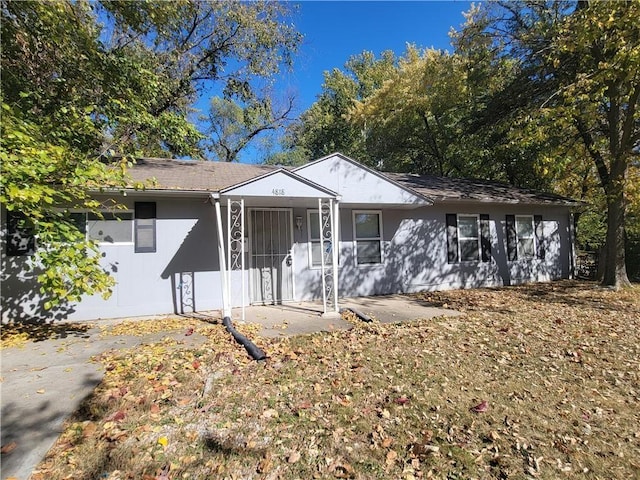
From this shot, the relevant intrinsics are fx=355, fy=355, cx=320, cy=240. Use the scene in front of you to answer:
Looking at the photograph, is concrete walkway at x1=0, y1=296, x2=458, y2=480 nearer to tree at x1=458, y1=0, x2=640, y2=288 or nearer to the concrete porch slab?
the concrete porch slab

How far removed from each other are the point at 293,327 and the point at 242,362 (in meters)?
1.82

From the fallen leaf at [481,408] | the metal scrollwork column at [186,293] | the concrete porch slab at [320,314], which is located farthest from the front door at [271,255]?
the fallen leaf at [481,408]

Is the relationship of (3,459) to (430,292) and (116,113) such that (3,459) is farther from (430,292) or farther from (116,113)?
(430,292)

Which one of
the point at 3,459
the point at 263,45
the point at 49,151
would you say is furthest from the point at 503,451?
the point at 263,45

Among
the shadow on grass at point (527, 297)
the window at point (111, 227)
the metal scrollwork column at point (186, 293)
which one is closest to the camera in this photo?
the window at point (111, 227)

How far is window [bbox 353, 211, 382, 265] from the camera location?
9922 mm

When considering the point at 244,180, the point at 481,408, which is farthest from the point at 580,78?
the point at 481,408

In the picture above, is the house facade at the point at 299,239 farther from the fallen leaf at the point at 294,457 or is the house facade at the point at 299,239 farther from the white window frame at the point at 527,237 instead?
the fallen leaf at the point at 294,457

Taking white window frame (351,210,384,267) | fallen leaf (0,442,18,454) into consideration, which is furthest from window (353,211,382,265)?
fallen leaf (0,442,18,454)

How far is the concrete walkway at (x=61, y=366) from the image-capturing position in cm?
303

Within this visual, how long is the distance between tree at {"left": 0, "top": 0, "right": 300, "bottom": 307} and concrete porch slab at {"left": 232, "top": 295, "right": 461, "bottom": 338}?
2.81 metres

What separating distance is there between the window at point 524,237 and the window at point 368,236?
5002mm

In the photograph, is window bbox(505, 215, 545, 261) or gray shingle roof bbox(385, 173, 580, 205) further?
window bbox(505, 215, 545, 261)

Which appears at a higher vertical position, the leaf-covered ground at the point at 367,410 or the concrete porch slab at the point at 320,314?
the concrete porch slab at the point at 320,314
